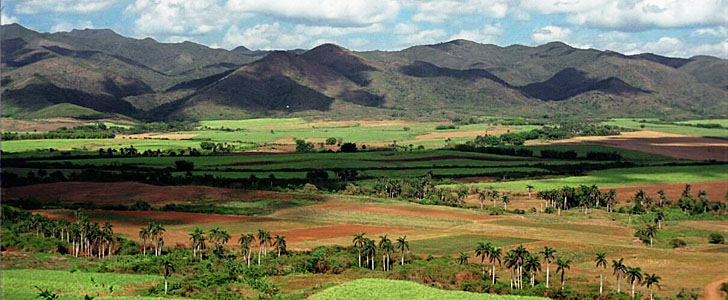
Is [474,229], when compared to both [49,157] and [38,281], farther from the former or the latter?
[49,157]

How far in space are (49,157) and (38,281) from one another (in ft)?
449

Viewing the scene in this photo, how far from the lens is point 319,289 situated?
236 ft

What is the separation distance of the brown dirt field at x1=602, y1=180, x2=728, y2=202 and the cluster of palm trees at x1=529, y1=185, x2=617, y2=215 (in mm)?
6403

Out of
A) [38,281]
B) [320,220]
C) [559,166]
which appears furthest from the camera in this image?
[559,166]

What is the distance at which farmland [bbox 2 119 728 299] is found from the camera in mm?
76125

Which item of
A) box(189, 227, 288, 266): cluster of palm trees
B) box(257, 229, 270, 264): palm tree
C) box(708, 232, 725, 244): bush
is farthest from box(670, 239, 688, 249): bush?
box(257, 229, 270, 264): palm tree

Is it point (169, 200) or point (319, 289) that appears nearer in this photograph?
point (319, 289)

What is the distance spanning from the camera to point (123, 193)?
136 m

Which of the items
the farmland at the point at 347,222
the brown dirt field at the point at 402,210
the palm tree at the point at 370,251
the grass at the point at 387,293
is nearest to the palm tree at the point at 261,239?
the farmland at the point at 347,222

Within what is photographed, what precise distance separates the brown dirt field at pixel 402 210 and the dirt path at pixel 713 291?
47.1m

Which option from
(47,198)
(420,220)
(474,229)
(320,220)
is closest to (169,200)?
(47,198)

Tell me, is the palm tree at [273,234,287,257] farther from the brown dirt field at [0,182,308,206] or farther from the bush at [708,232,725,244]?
the bush at [708,232,725,244]

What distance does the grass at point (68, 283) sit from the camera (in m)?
66.0

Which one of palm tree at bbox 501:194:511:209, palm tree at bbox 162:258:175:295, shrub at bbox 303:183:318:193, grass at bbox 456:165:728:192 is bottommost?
palm tree at bbox 162:258:175:295
